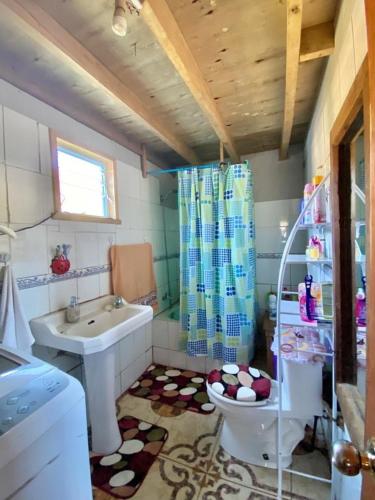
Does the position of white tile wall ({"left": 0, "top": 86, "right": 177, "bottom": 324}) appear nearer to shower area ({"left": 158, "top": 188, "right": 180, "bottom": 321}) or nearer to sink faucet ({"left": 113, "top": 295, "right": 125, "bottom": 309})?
sink faucet ({"left": 113, "top": 295, "right": 125, "bottom": 309})

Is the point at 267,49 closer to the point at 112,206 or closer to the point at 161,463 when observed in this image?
the point at 112,206

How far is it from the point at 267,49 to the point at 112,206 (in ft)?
4.79

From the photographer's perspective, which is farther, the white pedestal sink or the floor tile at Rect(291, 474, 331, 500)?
the white pedestal sink

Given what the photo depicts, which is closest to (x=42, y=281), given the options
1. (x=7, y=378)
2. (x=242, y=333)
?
(x=7, y=378)

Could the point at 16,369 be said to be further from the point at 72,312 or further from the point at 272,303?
the point at 272,303

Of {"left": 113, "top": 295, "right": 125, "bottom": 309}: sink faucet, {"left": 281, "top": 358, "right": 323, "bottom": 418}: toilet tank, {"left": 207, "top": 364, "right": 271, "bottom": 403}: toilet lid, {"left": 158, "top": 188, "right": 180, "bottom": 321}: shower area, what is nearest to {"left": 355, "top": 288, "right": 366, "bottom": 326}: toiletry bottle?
{"left": 281, "top": 358, "right": 323, "bottom": 418}: toilet tank

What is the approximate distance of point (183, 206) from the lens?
7.75 ft

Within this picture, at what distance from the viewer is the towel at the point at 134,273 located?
1.99m

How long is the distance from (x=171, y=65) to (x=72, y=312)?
160 centimetres

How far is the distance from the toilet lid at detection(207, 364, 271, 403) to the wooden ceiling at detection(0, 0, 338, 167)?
1801mm

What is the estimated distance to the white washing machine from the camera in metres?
0.57

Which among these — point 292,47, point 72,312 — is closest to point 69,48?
point 292,47

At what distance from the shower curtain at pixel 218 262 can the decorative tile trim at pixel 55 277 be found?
2.83ft

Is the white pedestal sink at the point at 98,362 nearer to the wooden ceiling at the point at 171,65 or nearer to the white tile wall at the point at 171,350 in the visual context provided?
the white tile wall at the point at 171,350
